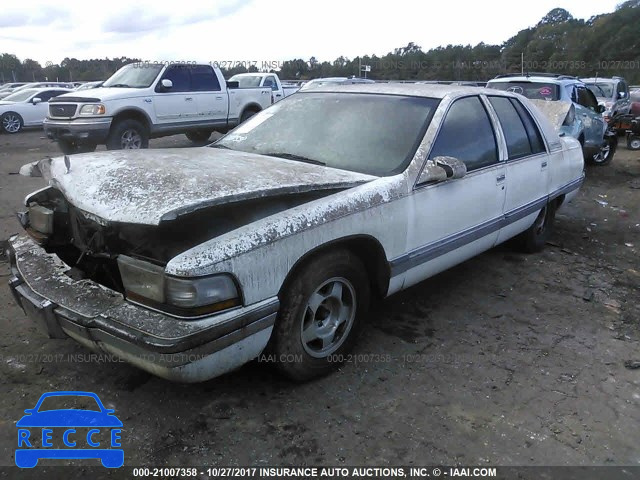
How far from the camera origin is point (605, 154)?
10.7 metres

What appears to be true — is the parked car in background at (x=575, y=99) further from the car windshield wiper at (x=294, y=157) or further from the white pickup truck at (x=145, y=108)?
the car windshield wiper at (x=294, y=157)

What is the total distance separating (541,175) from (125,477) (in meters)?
4.23

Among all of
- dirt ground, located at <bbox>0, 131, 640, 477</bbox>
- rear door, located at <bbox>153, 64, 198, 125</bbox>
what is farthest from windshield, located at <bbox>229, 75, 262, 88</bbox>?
dirt ground, located at <bbox>0, 131, 640, 477</bbox>

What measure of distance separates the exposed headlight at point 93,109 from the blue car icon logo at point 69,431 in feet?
24.8

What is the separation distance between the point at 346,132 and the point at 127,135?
7.38 m

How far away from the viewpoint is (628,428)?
2701 mm

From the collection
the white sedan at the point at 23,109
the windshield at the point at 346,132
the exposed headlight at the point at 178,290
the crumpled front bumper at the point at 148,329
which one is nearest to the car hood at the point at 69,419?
the crumpled front bumper at the point at 148,329

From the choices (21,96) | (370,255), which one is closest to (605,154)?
(370,255)

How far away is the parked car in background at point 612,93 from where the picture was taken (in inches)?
535

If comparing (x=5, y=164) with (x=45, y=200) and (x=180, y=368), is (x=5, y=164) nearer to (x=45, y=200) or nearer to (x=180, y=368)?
(x=45, y=200)

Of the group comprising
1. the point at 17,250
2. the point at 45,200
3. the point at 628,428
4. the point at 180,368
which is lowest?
the point at 628,428

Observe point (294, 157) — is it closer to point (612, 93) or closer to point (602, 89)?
point (612, 93)

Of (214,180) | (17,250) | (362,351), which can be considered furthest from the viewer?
(362,351)

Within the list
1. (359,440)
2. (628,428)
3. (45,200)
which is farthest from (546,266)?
(45,200)
